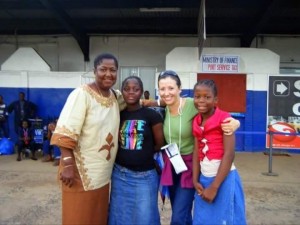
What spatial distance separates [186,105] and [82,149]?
0.81 meters

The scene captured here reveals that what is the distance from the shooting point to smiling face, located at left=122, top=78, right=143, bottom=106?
8.02ft

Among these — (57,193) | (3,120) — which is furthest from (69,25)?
(57,193)

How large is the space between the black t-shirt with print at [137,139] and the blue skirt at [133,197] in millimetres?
61

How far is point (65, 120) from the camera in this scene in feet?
7.31

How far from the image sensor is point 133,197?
2479 mm

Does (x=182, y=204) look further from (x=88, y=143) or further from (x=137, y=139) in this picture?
(x=88, y=143)

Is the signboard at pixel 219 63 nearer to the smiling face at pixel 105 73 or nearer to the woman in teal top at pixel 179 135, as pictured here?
the woman in teal top at pixel 179 135

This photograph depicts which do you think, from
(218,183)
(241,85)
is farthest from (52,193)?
(241,85)

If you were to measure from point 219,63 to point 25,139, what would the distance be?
522 centimetres

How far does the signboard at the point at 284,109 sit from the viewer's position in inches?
355

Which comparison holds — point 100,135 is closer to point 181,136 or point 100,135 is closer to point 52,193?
point 181,136

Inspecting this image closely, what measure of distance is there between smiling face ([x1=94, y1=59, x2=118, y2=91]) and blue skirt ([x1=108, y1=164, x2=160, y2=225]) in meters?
0.62

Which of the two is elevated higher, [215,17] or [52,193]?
[215,17]

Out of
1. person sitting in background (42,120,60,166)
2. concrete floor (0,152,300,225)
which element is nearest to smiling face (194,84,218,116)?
concrete floor (0,152,300,225)
